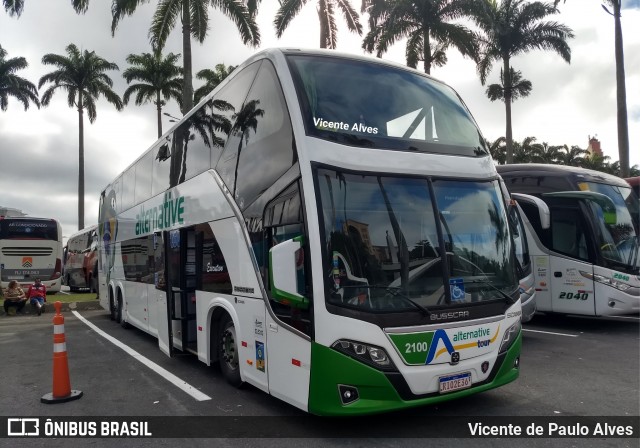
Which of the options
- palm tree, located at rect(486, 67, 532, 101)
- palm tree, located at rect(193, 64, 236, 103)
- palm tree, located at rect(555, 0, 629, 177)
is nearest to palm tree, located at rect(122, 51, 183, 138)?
palm tree, located at rect(193, 64, 236, 103)

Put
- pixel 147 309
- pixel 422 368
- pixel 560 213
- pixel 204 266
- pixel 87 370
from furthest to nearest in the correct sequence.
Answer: pixel 560 213 → pixel 147 309 → pixel 87 370 → pixel 204 266 → pixel 422 368

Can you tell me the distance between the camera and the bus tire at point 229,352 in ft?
21.5

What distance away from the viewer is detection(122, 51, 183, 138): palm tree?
117 feet

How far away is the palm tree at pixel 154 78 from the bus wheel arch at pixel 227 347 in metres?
32.3

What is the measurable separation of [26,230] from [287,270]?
22.1 meters

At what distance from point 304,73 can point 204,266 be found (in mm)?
3229

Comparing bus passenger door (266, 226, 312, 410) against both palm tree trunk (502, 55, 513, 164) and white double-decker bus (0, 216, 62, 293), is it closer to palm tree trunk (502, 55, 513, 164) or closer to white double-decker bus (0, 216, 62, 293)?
white double-decker bus (0, 216, 62, 293)

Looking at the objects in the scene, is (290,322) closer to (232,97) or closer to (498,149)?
(232,97)

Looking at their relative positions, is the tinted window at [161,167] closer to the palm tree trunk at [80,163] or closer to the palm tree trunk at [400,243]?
the palm tree trunk at [400,243]

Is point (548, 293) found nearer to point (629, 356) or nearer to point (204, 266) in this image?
point (629, 356)

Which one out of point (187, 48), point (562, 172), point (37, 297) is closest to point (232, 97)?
point (562, 172)

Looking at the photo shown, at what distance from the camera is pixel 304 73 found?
18.1 feet

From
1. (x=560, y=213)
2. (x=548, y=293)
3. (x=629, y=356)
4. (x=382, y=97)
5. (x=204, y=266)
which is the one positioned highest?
(x=382, y=97)

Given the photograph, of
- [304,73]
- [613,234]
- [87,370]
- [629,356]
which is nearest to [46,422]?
[87,370]
